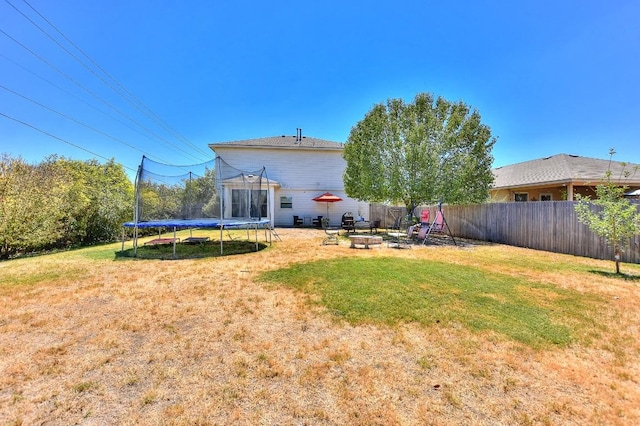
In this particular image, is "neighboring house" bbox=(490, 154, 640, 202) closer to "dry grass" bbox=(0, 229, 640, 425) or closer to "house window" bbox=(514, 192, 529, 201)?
"house window" bbox=(514, 192, 529, 201)

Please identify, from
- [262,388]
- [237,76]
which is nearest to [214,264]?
[262,388]

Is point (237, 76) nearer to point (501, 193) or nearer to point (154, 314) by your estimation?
point (154, 314)

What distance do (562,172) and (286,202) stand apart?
15.8m

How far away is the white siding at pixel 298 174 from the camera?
1945 centimetres

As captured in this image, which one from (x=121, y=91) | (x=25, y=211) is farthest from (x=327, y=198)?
(x=121, y=91)

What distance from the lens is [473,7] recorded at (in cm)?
959

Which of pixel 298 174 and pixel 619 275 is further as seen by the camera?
pixel 298 174

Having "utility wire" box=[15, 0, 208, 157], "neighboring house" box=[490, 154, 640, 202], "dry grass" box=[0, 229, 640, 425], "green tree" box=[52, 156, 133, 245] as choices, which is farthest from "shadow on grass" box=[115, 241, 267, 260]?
"neighboring house" box=[490, 154, 640, 202]

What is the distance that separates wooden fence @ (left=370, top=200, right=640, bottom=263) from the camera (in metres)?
8.02

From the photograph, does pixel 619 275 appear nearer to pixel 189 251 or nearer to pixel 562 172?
pixel 562 172

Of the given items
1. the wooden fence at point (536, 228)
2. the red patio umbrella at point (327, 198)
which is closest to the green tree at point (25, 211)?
the red patio umbrella at point (327, 198)

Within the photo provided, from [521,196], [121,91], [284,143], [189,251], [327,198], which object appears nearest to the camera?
[189,251]

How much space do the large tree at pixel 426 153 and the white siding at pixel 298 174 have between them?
5567 mm

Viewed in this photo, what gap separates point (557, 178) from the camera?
13.6 meters
